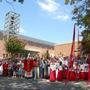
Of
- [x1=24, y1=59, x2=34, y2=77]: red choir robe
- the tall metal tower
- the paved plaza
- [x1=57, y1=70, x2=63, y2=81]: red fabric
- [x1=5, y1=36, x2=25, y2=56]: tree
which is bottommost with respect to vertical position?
the paved plaza

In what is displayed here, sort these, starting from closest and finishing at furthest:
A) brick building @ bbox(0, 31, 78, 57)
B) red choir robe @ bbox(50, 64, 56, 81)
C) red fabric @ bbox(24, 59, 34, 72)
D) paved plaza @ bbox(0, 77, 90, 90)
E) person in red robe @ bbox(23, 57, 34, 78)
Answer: paved plaza @ bbox(0, 77, 90, 90), red choir robe @ bbox(50, 64, 56, 81), person in red robe @ bbox(23, 57, 34, 78), red fabric @ bbox(24, 59, 34, 72), brick building @ bbox(0, 31, 78, 57)

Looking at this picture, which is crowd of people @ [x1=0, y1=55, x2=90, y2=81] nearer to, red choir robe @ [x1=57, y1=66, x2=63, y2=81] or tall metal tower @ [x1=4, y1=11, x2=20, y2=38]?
red choir robe @ [x1=57, y1=66, x2=63, y2=81]

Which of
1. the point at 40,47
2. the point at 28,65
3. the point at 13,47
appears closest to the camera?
the point at 28,65

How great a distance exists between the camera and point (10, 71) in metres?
27.2

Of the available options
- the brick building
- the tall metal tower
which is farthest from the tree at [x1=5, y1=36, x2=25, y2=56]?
the tall metal tower

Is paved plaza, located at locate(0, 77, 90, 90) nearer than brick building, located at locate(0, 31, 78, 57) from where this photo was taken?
Yes

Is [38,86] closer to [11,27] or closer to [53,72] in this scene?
[53,72]

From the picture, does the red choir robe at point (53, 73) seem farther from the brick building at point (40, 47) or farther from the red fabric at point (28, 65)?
the brick building at point (40, 47)

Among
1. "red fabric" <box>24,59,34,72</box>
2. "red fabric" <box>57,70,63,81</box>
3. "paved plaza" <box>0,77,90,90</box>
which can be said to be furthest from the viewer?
"red fabric" <box>24,59,34,72</box>

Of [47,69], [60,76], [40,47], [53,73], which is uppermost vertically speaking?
[40,47]

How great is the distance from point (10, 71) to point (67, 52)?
53560 mm

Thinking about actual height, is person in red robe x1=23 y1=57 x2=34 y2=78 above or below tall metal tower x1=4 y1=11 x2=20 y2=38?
below

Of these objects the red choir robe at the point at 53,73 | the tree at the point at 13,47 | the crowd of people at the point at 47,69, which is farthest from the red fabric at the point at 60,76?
the tree at the point at 13,47

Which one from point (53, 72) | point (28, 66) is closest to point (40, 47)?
point (28, 66)
